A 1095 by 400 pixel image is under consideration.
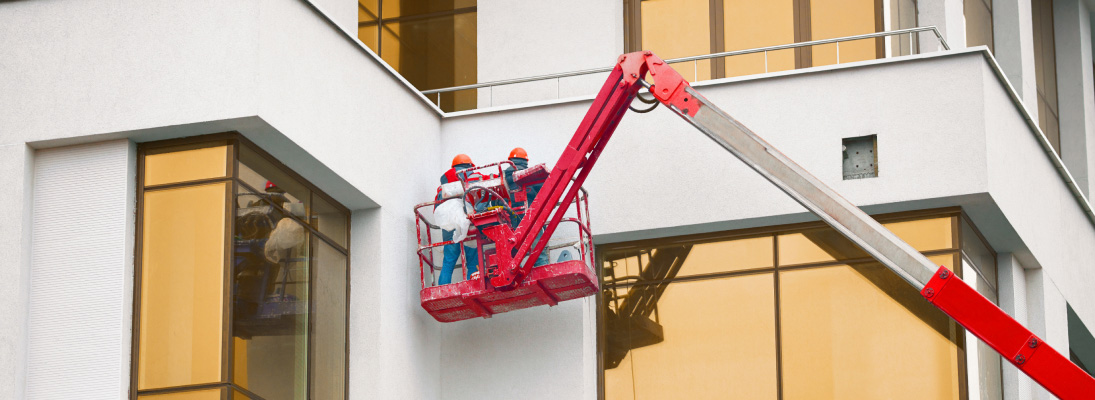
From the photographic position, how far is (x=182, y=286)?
1811 cm

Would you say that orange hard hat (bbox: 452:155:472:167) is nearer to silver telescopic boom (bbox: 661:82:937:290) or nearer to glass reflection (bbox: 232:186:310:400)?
glass reflection (bbox: 232:186:310:400)

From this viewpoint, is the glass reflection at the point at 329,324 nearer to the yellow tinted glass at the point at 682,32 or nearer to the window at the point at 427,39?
the yellow tinted glass at the point at 682,32

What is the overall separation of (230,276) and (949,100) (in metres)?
9.51

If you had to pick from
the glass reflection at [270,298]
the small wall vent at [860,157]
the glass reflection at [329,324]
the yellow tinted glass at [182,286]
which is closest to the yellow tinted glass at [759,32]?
the small wall vent at [860,157]

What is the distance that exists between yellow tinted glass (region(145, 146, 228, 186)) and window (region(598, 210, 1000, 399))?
20.2 ft

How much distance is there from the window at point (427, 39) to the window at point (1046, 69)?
1063 centimetres

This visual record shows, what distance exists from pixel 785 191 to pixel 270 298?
622 cm

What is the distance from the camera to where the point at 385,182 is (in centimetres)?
2120

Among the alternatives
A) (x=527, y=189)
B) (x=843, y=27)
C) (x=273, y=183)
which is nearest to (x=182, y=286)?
(x=273, y=183)

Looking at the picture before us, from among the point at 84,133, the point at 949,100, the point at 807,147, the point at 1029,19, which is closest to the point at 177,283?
the point at 84,133

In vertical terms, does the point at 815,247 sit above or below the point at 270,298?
above

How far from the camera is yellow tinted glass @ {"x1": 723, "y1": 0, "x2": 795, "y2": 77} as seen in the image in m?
23.3

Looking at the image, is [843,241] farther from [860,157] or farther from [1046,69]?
[1046,69]

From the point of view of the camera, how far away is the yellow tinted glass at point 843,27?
912 inches
